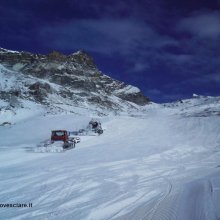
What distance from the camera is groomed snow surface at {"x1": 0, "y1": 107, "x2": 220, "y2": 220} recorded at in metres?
9.44

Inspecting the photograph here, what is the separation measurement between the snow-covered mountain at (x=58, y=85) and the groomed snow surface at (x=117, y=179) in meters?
31.6

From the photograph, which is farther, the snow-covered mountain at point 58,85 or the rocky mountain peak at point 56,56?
the rocky mountain peak at point 56,56

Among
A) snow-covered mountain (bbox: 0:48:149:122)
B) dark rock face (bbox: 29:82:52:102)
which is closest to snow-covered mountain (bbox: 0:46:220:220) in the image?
snow-covered mountain (bbox: 0:48:149:122)

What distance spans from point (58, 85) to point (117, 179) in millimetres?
111937

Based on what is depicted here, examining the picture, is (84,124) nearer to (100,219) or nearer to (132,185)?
(132,185)

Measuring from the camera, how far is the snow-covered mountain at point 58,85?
82938 millimetres

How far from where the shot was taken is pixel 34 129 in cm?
3775

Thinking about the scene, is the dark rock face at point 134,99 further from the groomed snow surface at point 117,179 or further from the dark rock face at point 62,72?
the groomed snow surface at point 117,179

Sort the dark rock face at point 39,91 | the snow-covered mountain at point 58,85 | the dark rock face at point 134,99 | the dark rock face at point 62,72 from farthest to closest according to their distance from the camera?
the dark rock face at point 134,99 → the dark rock face at point 62,72 → the dark rock face at point 39,91 → the snow-covered mountain at point 58,85

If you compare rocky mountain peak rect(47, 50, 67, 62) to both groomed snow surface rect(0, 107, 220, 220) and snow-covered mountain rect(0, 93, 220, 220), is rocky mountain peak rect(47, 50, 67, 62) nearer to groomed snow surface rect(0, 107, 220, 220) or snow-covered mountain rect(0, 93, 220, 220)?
groomed snow surface rect(0, 107, 220, 220)

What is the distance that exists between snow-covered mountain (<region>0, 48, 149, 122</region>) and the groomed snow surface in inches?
1244

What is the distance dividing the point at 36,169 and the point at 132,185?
6.07 metres

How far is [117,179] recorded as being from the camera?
47.4ft

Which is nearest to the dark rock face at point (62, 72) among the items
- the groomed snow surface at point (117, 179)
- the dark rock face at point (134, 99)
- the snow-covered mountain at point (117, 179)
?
the dark rock face at point (134, 99)
